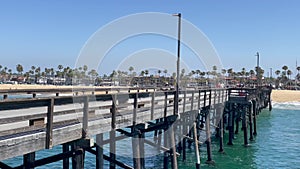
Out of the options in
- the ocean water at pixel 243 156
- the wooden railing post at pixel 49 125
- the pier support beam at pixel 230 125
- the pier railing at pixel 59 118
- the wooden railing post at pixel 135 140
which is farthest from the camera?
the pier support beam at pixel 230 125

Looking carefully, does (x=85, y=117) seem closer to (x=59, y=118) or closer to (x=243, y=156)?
(x=59, y=118)

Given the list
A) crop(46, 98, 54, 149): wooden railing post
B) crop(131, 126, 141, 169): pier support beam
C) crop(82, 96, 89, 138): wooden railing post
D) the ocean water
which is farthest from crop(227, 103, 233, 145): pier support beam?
crop(46, 98, 54, 149): wooden railing post

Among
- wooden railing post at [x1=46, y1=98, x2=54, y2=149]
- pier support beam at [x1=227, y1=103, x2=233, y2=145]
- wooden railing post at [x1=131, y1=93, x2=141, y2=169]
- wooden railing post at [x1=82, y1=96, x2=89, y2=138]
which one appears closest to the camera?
wooden railing post at [x1=46, y1=98, x2=54, y2=149]

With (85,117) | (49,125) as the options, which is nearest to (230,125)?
(85,117)

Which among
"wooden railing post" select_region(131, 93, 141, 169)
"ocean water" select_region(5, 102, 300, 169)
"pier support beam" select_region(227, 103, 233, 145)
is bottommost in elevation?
"ocean water" select_region(5, 102, 300, 169)

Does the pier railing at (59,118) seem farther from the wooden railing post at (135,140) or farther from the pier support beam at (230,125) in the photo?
the pier support beam at (230,125)

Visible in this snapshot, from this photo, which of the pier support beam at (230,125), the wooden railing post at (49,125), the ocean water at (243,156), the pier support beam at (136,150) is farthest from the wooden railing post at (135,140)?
the pier support beam at (230,125)

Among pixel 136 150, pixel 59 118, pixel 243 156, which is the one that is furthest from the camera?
pixel 243 156

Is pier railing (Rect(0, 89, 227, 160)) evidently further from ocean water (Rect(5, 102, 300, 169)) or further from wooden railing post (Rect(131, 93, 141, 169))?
ocean water (Rect(5, 102, 300, 169))

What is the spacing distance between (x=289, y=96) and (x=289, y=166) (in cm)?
7428

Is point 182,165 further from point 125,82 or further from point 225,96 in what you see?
point 125,82

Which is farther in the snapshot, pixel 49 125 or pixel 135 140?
pixel 135 140

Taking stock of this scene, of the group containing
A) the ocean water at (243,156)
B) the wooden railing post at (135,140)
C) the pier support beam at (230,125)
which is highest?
the wooden railing post at (135,140)

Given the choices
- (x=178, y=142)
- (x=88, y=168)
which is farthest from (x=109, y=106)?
(x=178, y=142)
